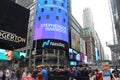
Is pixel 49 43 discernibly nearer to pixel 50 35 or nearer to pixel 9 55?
pixel 50 35

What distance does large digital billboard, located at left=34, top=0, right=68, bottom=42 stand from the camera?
172 feet

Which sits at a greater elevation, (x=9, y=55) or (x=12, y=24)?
(x=9, y=55)

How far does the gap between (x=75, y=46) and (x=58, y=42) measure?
64.7 ft

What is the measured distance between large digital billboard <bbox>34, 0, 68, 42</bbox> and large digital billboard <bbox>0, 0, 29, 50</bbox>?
41081 millimetres

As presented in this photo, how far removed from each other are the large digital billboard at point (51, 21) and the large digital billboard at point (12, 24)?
41081 mm

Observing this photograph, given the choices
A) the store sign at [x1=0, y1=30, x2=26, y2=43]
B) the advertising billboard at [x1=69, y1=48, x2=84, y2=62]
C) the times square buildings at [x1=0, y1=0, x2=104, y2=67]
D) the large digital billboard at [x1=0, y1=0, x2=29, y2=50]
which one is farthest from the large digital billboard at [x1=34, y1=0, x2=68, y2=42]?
the store sign at [x1=0, y1=30, x2=26, y2=43]

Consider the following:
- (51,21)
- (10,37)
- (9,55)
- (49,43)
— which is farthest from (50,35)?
(10,37)

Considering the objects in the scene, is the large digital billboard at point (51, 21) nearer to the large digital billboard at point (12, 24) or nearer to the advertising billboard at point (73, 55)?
the advertising billboard at point (73, 55)

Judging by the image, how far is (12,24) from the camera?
32.7 feet

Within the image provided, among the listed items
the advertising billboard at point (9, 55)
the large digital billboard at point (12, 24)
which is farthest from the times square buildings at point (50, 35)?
the large digital billboard at point (12, 24)

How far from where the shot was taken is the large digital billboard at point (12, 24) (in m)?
9.58

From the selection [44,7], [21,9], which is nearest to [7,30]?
[21,9]

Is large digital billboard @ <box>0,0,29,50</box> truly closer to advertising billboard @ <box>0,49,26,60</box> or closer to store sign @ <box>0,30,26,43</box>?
store sign @ <box>0,30,26,43</box>

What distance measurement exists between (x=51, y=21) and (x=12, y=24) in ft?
145
